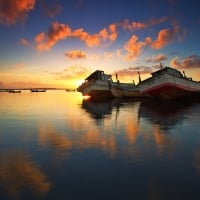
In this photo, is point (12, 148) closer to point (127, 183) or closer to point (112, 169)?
point (112, 169)

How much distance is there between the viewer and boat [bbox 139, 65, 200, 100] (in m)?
43.3

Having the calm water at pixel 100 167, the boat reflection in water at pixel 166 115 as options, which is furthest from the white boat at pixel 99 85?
the calm water at pixel 100 167

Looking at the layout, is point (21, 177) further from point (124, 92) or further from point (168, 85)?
point (124, 92)

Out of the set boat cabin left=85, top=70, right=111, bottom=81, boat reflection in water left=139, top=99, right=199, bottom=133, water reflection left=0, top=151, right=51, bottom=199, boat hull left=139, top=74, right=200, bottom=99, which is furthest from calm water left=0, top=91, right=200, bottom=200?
boat cabin left=85, top=70, right=111, bottom=81

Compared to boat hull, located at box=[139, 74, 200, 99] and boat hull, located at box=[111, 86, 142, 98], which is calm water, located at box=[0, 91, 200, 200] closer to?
boat hull, located at box=[139, 74, 200, 99]

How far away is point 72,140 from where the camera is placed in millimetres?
12125

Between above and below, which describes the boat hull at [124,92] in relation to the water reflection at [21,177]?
above

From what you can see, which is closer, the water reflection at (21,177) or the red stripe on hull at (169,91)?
the water reflection at (21,177)

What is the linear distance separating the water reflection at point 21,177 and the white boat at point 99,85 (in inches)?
1937

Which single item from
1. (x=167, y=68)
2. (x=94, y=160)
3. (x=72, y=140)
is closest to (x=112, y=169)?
(x=94, y=160)

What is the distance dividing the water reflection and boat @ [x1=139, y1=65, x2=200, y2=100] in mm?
37978

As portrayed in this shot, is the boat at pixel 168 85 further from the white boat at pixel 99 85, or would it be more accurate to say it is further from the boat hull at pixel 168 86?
the white boat at pixel 99 85

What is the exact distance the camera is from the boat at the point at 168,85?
43.3m

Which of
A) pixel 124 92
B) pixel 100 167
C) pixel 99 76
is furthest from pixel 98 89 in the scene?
pixel 100 167
